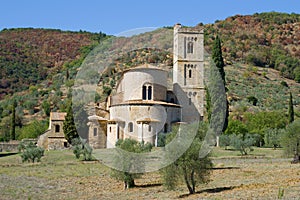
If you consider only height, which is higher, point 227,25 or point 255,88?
point 227,25

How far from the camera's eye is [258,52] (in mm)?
117312

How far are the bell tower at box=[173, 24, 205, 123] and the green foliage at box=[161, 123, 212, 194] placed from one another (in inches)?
1166

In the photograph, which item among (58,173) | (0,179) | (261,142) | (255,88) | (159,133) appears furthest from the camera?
(255,88)

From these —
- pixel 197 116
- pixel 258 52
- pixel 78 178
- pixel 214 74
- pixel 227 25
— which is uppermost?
pixel 227 25

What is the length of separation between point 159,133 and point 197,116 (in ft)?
24.4

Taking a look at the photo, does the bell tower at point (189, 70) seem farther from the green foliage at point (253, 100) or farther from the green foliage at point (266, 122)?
the green foliage at point (253, 100)

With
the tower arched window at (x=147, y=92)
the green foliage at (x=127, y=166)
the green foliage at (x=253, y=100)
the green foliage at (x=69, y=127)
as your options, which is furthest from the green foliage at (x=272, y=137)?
the green foliage at (x=127, y=166)

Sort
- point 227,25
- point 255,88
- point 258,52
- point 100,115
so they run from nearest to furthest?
1. point 100,115
2. point 255,88
3. point 258,52
4. point 227,25

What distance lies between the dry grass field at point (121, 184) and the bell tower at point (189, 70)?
1933cm

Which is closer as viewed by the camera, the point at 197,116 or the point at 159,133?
the point at 159,133

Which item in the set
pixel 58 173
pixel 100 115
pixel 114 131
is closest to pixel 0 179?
pixel 58 173

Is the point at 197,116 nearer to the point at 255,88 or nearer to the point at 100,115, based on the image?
the point at 100,115

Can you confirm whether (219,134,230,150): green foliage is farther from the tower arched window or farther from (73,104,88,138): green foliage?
(73,104,88,138): green foliage

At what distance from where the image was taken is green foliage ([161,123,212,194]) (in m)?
21.9
